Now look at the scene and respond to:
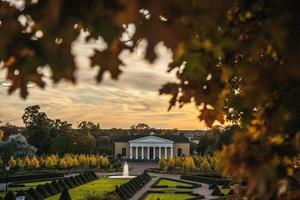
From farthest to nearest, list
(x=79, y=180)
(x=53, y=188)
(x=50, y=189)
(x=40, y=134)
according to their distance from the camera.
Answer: (x=40, y=134), (x=79, y=180), (x=53, y=188), (x=50, y=189)

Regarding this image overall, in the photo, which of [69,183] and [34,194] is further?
[69,183]

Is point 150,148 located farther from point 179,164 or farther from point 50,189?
point 50,189

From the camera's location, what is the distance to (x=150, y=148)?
104 metres

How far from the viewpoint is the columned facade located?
4082 inches

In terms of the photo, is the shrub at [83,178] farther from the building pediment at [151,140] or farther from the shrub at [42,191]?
the building pediment at [151,140]

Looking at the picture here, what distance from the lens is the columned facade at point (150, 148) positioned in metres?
104

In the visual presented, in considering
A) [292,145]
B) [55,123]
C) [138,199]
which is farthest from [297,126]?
[55,123]

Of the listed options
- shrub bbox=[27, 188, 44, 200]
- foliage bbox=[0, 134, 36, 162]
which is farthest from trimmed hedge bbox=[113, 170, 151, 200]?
foliage bbox=[0, 134, 36, 162]

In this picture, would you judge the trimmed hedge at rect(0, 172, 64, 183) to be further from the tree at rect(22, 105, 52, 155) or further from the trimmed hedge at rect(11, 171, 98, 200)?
the tree at rect(22, 105, 52, 155)

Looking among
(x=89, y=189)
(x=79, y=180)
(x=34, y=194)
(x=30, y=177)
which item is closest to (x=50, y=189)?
(x=34, y=194)

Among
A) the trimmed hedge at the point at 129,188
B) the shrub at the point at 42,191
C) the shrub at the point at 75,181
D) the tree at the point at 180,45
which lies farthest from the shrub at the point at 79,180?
the tree at the point at 180,45

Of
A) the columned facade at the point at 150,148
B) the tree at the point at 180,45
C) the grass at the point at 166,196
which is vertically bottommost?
the grass at the point at 166,196

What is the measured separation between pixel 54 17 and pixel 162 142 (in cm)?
10188

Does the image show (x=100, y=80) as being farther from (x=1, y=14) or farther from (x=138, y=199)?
(x=138, y=199)
